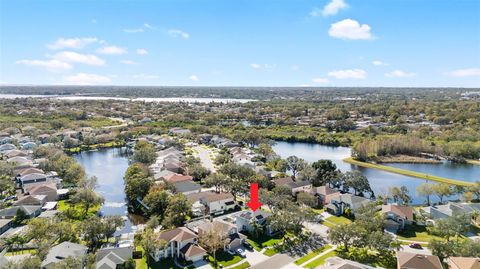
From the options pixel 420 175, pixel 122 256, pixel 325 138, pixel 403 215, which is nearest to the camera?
pixel 122 256

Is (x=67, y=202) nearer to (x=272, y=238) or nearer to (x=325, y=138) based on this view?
(x=272, y=238)

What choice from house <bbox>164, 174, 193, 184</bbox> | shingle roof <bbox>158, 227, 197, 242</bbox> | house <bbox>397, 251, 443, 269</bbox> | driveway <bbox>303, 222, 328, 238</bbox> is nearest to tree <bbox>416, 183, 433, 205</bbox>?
driveway <bbox>303, 222, 328, 238</bbox>

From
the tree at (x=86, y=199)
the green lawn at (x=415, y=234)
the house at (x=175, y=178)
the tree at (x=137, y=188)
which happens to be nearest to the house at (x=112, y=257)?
the tree at (x=86, y=199)

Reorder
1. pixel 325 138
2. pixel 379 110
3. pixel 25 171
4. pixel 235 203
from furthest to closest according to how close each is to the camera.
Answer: pixel 379 110
pixel 325 138
pixel 25 171
pixel 235 203

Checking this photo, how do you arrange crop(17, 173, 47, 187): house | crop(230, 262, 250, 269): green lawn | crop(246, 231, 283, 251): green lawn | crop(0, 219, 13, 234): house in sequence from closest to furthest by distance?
crop(230, 262, 250, 269): green lawn → crop(246, 231, 283, 251): green lawn → crop(0, 219, 13, 234): house → crop(17, 173, 47, 187): house

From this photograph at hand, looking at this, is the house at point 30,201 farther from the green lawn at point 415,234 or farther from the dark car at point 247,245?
the green lawn at point 415,234

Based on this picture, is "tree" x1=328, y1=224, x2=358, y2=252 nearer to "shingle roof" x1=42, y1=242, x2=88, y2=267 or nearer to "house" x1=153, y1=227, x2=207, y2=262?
"house" x1=153, y1=227, x2=207, y2=262

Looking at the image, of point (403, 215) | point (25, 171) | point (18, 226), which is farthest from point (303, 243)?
point (25, 171)
